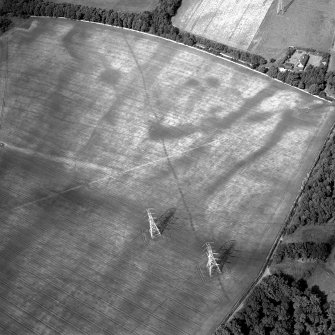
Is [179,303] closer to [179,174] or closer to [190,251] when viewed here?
[190,251]

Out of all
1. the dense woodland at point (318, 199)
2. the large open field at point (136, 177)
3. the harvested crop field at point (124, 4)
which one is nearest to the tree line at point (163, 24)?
the large open field at point (136, 177)

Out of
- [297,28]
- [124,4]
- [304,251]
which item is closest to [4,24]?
[124,4]

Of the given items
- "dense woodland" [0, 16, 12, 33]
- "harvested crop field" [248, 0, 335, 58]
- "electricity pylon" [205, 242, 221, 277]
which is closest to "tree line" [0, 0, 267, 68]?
"dense woodland" [0, 16, 12, 33]

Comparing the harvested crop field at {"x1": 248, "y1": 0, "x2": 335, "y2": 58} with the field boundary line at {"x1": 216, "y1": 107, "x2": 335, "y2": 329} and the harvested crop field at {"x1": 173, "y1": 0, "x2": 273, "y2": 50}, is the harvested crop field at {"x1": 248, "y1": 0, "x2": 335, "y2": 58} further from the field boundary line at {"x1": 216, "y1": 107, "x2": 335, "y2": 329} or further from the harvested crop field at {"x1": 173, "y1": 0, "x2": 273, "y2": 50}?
the field boundary line at {"x1": 216, "y1": 107, "x2": 335, "y2": 329}

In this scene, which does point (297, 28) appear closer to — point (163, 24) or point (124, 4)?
point (163, 24)

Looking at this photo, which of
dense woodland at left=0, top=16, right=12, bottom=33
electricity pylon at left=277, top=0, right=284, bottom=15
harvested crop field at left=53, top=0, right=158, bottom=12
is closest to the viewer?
Answer: electricity pylon at left=277, top=0, right=284, bottom=15

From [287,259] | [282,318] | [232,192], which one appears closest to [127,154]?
[232,192]

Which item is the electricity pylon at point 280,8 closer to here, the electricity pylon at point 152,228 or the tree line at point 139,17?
the tree line at point 139,17
